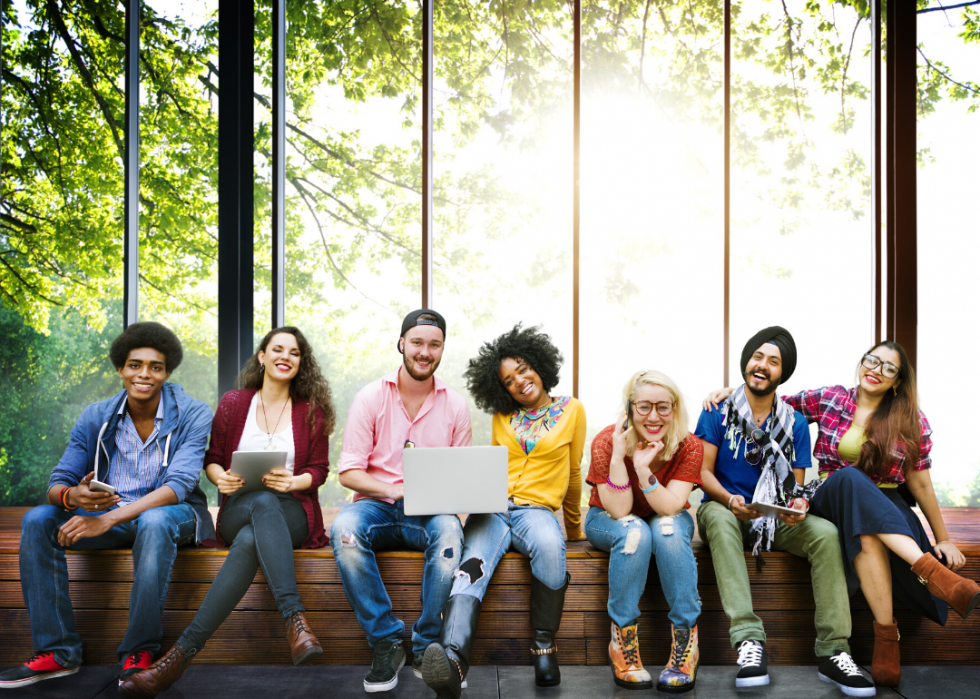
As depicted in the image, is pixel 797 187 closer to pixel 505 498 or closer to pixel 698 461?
pixel 698 461

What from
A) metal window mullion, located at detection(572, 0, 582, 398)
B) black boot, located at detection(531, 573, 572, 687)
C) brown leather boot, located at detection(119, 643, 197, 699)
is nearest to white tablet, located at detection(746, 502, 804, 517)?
black boot, located at detection(531, 573, 572, 687)

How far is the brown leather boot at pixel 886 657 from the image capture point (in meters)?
2.14

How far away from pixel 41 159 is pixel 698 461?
551 centimetres

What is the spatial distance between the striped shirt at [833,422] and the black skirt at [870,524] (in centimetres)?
20

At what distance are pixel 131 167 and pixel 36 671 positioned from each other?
97.3 inches

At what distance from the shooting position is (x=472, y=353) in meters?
6.54

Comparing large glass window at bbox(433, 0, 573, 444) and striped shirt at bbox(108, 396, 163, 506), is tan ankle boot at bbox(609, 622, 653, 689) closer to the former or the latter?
striped shirt at bbox(108, 396, 163, 506)

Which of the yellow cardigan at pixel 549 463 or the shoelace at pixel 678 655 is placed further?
the yellow cardigan at pixel 549 463

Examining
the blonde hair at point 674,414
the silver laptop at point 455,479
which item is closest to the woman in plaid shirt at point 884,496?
the blonde hair at point 674,414

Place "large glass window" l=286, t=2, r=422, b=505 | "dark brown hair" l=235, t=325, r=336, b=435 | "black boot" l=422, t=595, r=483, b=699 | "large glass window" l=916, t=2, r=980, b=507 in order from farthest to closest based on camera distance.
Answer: "large glass window" l=286, t=2, r=422, b=505 → "large glass window" l=916, t=2, r=980, b=507 → "dark brown hair" l=235, t=325, r=336, b=435 → "black boot" l=422, t=595, r=483, b=699

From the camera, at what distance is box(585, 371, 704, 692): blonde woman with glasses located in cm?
212

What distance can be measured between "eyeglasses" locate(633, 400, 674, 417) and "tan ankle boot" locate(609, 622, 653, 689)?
2.32ft

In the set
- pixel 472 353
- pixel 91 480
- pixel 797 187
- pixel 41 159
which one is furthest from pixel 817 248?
pixel 41 159

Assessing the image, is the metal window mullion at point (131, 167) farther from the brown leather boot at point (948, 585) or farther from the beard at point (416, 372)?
the brown leather boot at point (948, 585)
